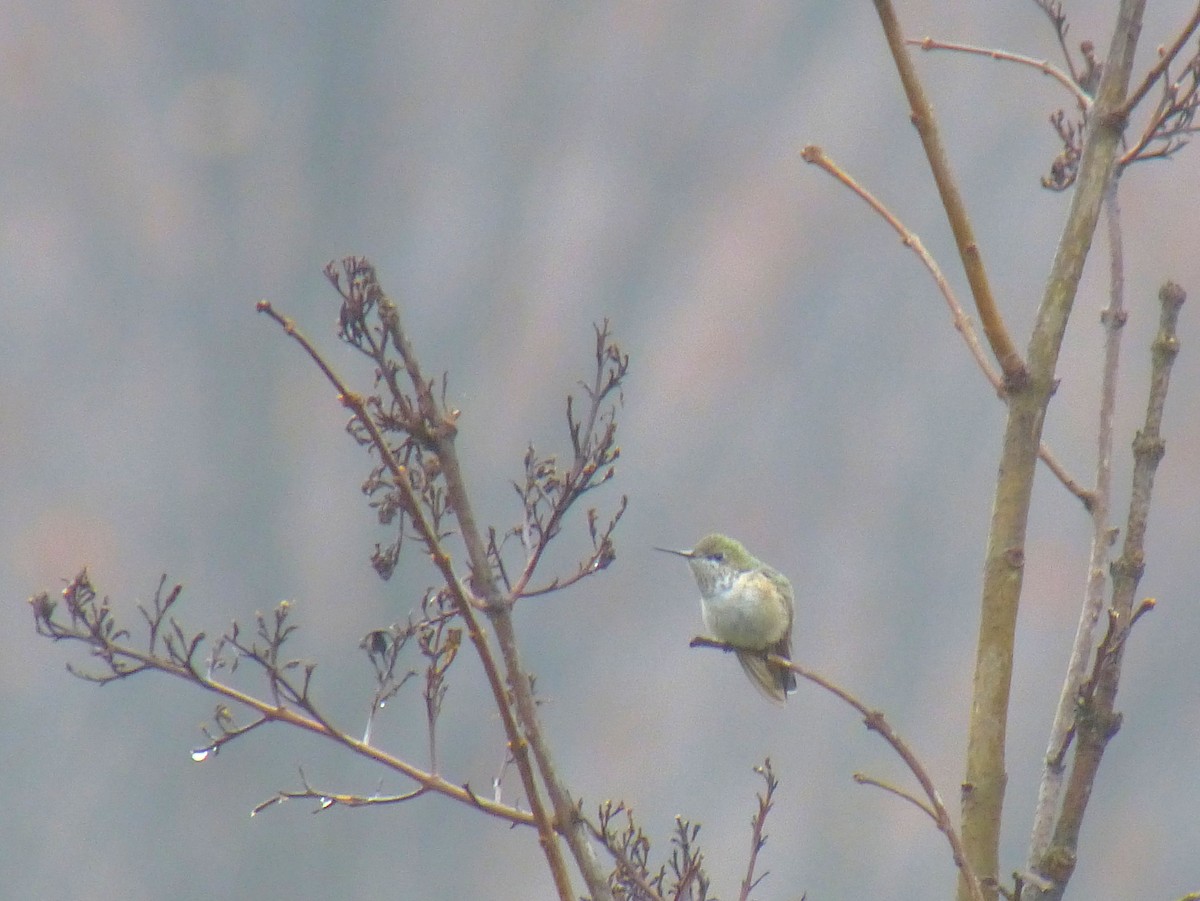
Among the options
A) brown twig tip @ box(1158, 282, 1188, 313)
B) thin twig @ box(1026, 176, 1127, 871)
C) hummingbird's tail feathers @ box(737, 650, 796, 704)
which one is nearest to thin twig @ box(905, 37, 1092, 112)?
thin twig @ box(1026, 176, 1127, 871)

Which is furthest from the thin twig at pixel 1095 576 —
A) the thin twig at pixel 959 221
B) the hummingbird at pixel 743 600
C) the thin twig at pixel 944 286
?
the hummingbird at pixel 743 600

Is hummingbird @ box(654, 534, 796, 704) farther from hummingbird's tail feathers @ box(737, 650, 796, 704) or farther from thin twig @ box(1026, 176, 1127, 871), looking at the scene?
thin twig @ box(1026, 176, 1127, 871)

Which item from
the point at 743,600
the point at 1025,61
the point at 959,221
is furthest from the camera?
the point at 743,600

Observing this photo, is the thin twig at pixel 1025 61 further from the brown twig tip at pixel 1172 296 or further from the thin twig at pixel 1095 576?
the brown twig tip at pixel 1172 296

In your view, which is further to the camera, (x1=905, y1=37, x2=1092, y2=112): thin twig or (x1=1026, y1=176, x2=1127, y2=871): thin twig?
(x1=905, y1=37, x2=1092, y2=112): thin twig

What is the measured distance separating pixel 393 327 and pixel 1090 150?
93cm

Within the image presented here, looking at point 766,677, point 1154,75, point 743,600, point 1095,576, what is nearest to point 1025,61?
point 1154,75

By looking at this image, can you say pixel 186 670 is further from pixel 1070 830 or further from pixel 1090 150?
pixel 1090 150

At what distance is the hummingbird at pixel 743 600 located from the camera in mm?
3424

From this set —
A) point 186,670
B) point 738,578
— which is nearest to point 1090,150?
point 186,670

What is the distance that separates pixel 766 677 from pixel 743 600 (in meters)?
0.59

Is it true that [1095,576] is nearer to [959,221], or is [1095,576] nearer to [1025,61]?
[959,221]

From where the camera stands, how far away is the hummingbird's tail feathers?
2920 mm

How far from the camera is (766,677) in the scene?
2.97 metres
